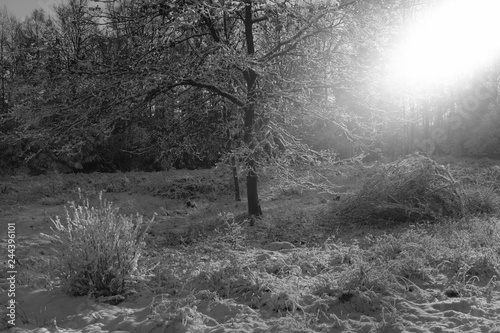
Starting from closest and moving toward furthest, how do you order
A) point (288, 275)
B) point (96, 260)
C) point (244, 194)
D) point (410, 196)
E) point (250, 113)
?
1. point (96, 260)
2. point (288, 275)
3. point (410, 196)
4. point (250, 113)
5. point (244, 194)

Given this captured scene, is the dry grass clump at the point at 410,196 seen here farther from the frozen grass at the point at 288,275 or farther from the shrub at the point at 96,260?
the shrub at the point at 96,260

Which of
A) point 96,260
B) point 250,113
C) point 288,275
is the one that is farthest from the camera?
point 250,113

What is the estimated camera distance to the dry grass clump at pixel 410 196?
313 inches

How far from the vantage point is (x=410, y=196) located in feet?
26.8

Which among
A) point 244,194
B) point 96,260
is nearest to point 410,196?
point 244,194

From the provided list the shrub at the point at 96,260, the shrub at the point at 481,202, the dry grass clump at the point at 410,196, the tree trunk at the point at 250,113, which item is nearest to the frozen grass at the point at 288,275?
the shrub at the point at 96,260

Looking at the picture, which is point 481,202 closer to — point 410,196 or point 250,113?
point 410,196

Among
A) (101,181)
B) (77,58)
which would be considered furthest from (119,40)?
(101,181)

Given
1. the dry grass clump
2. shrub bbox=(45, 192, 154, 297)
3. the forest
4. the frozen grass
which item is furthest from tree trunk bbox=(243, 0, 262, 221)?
shrub bbox=(45, 192, 154, 297)

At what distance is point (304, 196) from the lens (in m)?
11.9

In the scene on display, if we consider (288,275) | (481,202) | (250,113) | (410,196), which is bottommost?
(288,275)

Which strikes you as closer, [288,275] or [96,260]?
[96,260]

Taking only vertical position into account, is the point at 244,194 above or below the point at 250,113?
below

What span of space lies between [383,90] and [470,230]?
3.13m
